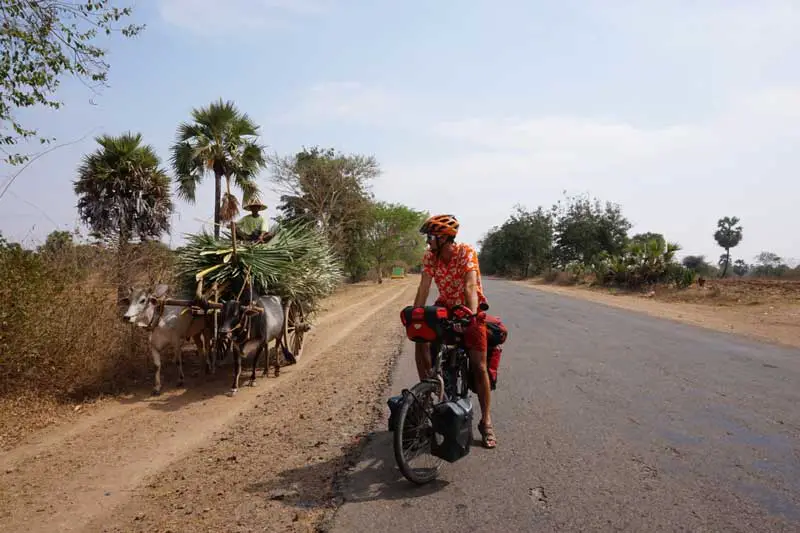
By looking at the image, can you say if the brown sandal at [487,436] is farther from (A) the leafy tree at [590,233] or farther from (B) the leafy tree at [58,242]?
(A) the leafy tree at [590,233]

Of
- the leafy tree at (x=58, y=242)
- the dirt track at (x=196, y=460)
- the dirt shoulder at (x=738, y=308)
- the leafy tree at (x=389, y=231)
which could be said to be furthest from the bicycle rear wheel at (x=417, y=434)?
the leafy tree at (x=389, y=231)

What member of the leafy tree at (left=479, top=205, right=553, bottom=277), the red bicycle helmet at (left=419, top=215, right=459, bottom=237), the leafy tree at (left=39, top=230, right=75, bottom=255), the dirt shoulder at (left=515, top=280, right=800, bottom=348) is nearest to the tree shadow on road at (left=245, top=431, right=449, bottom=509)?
the red bicycle helmet at (left=419, top=215, right=459, bottom=237)

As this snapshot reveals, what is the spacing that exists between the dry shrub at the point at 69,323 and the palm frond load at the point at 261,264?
107cm

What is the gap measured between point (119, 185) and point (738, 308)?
21.3m

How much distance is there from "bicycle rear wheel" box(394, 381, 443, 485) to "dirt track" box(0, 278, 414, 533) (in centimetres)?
65

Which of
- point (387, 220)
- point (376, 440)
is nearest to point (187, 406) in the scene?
point (376, 440)

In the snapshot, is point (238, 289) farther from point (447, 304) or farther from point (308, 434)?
point (447, 304)

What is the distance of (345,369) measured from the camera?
29.3ft

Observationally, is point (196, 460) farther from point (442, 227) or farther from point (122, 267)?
point (122, 267)

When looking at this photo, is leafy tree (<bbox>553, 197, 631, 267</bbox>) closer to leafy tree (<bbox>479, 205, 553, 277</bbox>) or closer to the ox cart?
leafy tree (<bbox>479, 205, 553, 277</bbox>)

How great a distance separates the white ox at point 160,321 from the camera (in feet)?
23.9

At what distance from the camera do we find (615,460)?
457 centimetres

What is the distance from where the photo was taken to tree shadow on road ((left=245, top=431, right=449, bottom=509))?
3955 mm

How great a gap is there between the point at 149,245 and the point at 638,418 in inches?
311
